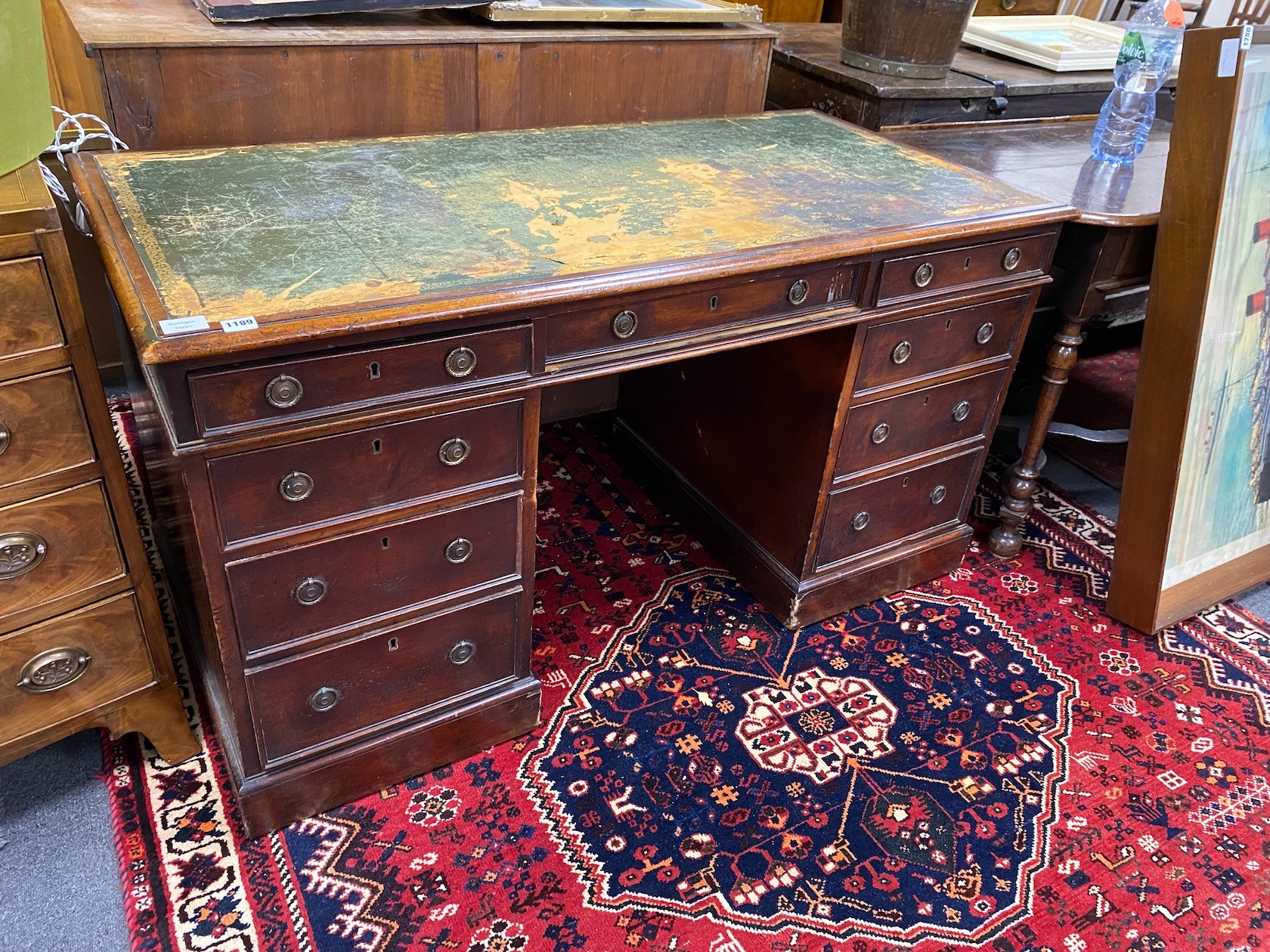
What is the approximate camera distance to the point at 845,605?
2348 mm

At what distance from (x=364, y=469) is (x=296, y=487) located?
10cm

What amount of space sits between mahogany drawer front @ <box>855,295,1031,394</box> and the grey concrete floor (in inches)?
65.4

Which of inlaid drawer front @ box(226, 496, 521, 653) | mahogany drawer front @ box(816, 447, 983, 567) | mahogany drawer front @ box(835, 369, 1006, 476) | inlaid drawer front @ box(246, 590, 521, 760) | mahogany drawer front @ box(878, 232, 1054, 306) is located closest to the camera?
inlaid drawer front @ box(226, 496, 521, 653)

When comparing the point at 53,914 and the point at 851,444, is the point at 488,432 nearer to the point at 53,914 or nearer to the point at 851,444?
the point at 851,444

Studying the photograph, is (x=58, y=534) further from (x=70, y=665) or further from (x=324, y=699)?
(x=324, y=699)

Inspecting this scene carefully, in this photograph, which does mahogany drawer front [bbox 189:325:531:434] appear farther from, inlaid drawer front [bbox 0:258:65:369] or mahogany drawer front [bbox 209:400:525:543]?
inlaid drawer front [bbox 0:258:65:369]

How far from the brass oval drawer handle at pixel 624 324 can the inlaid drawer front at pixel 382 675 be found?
523 mm

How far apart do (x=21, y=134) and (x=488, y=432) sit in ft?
2.50

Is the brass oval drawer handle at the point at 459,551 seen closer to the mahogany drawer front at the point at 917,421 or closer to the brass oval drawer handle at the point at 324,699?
the brass oval drawer handle at the point at 324,699

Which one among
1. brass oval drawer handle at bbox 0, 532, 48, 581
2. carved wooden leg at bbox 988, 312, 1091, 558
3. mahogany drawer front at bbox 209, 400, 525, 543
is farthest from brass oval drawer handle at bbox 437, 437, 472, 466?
carved wooden leg at bbox 988, 312, 1091, 558

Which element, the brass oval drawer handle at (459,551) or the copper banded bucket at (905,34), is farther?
the copper banded bucket at (905,34)

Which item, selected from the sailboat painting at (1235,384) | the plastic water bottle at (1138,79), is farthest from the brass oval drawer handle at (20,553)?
the plastic water bottle at (1138,79)

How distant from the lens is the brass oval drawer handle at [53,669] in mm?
1530

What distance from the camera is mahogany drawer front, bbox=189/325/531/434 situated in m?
1.26
